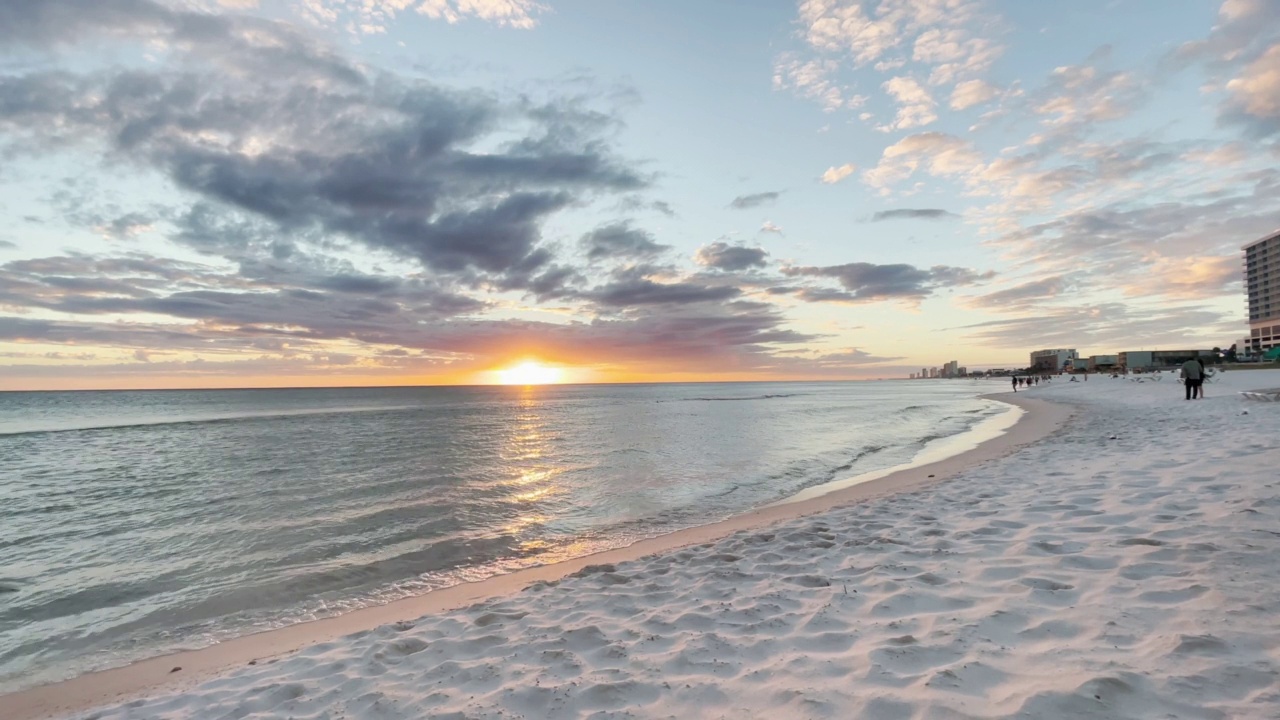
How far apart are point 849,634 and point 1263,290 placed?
700ft

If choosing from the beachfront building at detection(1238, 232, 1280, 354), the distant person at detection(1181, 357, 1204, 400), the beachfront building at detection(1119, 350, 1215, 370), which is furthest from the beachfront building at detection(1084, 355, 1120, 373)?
the distant person at detection(1181, 357, 1204, 400)

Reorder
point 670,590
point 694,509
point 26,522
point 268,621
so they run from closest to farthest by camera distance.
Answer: point 670,590 → point 268,621 → point 694,509 → point 26,522

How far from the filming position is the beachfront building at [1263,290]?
456ft

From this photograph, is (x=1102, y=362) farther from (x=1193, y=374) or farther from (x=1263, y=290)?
(x=1193, y=374)

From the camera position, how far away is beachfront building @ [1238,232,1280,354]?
139 meters

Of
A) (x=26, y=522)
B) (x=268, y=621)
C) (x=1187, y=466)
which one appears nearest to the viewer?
(x=268, y=621)

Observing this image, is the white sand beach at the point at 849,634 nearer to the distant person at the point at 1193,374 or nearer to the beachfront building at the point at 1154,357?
the distant person at the point at 1193,374

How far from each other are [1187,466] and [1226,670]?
351 inches

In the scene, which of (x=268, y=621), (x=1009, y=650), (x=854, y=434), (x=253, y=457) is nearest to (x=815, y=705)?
(x=1009, y=650)

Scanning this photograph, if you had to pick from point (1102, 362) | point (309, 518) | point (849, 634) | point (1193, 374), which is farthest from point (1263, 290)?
point (309, 518)

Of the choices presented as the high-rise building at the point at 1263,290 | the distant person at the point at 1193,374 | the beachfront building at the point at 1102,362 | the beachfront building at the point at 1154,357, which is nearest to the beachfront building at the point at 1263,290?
the high-rise building at the point at 1263,290

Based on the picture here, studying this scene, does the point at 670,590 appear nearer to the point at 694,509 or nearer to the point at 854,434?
the point at 694,509

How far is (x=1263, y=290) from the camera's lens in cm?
14300

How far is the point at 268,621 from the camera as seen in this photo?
24.7 feet
